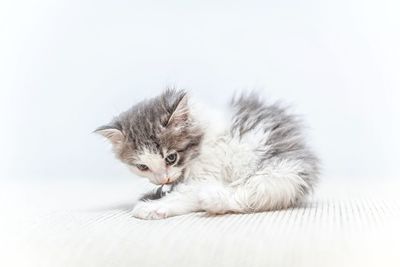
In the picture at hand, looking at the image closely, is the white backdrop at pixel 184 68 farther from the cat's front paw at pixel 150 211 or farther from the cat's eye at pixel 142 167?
the cat's front paw at pixel 150 211

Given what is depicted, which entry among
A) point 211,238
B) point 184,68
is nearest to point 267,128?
point 184,68

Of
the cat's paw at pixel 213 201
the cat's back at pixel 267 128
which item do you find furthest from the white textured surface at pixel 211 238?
the cat's back at pixel 267 128

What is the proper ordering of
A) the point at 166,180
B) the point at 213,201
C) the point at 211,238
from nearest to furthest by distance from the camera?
the point at 211,238
the point at 213,201
the point at 166,180

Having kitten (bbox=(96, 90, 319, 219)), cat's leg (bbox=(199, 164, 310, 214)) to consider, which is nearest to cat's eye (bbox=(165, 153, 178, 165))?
kitten (bbox=(96, 90, 319, 219))

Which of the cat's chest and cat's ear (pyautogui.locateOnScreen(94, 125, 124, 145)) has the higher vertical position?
cat's ear (pyautogui.locateOnScreen(94, 125, 124, 145))

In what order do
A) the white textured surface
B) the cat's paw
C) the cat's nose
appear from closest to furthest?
1. the white textured surface
2. the cat's paw
3. the cat's nose

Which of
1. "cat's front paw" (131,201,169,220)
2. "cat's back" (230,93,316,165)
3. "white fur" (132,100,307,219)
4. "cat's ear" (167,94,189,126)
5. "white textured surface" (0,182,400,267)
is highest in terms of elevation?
"cat's ear" (167,94,189,126)

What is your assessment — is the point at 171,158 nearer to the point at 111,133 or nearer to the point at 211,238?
the point at 111,133

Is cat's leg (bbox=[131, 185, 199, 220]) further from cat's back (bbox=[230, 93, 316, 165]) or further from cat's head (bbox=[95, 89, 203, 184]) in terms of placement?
cat's back (bbox=[230, 93, 316, 165])

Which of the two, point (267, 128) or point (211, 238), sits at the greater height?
point (267, 128)
